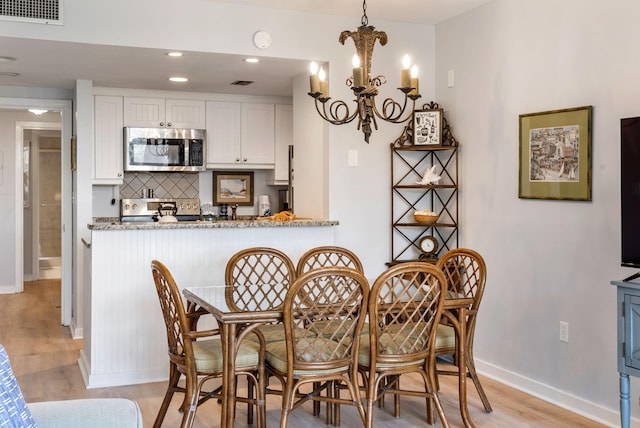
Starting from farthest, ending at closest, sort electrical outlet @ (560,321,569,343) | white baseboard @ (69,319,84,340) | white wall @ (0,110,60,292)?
white wall @ (0,110,60,292) < white baseboard @ (69,319,84,340) < electrical outlet @ (560,321,569,343)

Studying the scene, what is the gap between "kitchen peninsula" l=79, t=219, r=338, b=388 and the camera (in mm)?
4410

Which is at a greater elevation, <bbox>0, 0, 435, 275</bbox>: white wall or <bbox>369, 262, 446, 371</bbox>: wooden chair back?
<bbox>0, 0, 435, 275</bbox>: white wall

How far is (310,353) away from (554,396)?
1754 mm

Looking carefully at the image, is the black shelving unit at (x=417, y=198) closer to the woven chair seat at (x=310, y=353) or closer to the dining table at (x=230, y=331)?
the woven chair seat at (x=310, y=353)

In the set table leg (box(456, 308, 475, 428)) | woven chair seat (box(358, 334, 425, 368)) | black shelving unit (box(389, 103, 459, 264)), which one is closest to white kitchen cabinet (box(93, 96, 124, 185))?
black shelving unit (box(389, 103, 459, 264))

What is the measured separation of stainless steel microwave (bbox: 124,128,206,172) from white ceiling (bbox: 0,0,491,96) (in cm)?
52

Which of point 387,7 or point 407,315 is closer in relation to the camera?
point 407,315

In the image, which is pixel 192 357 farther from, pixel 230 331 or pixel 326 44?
pixel 326 44

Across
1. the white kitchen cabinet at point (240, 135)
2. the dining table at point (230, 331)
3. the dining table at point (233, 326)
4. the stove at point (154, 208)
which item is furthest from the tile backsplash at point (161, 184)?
the dining table at point (230, 331)

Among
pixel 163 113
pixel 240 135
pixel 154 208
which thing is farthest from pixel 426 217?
pixel 154 208

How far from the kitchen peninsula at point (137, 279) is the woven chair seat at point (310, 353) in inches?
58.3

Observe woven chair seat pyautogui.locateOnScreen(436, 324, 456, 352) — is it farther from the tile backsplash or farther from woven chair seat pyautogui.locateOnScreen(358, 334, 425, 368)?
the tile backsplash

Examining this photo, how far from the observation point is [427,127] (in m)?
4.97

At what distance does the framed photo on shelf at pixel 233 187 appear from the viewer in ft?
23.2
